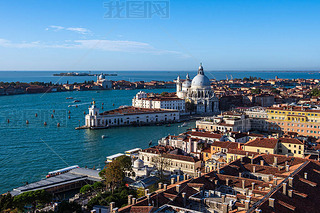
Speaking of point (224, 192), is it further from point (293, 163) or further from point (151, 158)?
point (151, 158)

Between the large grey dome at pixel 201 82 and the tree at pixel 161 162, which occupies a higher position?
the large grey dome at pixel 201 82

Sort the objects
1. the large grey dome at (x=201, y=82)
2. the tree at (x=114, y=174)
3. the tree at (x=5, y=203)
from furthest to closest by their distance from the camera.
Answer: the large grey dome at (x=201, y=82) < the tree at (x=114, y=174) < the tree at (x=5, y=203)

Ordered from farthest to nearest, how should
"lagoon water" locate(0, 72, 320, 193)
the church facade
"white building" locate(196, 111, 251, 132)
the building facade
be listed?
the church facade < "white building" locate(196, 111, 251, 132) < the building facade < "lagoon water" locate(0, 72, 320, 193)

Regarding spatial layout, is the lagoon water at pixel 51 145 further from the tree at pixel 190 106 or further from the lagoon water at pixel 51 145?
the tree at pixel 190 106

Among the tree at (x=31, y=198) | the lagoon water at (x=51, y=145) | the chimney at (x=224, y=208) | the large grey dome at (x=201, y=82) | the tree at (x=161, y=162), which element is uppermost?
the large grey dome at (x=201, y=82)

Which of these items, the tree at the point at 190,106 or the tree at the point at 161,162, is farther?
the tree at the point at 190,106

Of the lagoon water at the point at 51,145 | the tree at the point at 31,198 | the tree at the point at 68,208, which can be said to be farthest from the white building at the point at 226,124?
the tree at the point at 68,208

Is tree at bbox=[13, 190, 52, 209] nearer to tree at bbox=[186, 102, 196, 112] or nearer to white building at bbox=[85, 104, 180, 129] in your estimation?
white building at bbox=[85, 104, 180, 129]

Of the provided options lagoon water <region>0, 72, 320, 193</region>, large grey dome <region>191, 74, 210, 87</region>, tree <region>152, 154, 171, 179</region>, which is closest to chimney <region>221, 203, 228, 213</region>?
tree <region>152, 154, 171, 179</region>
